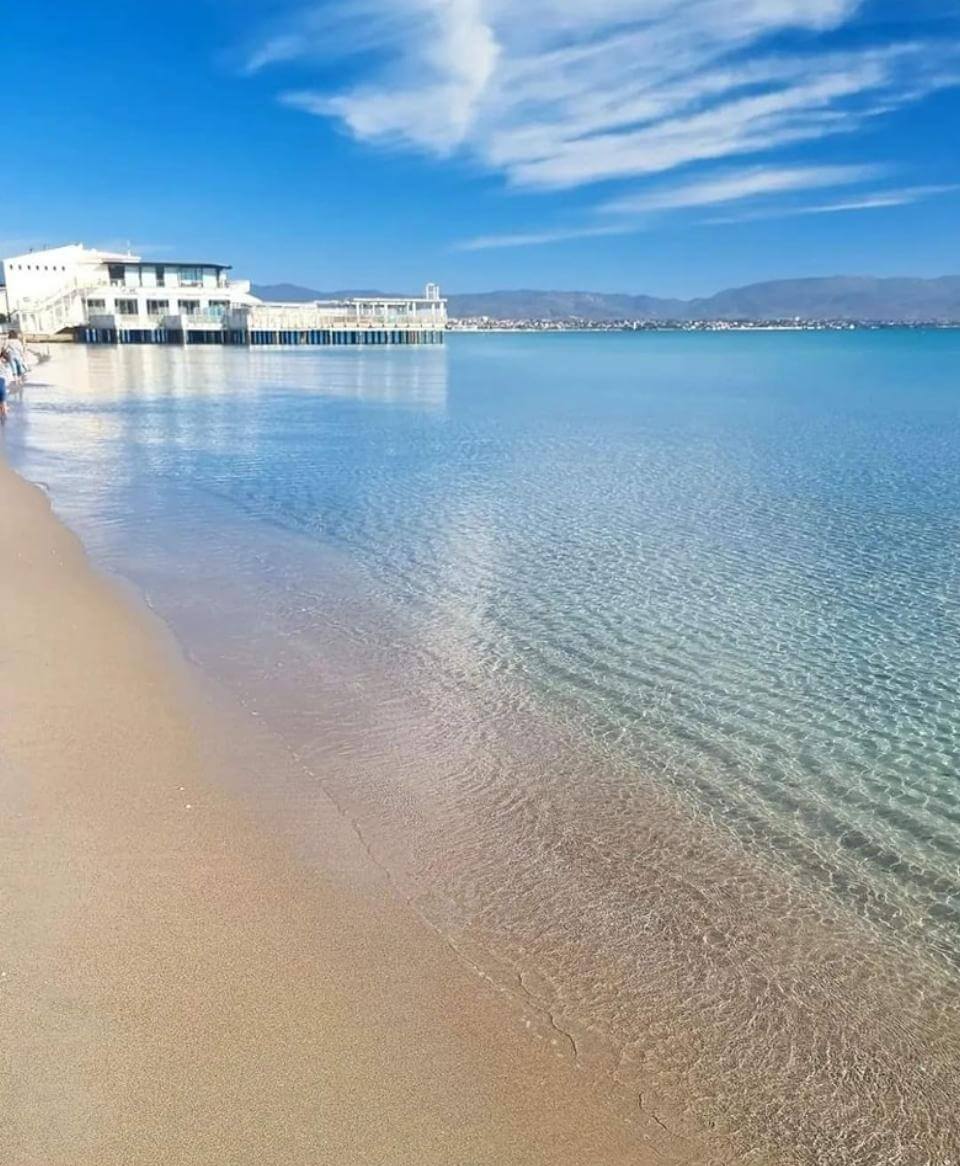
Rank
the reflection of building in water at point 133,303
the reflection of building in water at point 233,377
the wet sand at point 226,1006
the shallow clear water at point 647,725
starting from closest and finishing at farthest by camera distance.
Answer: the wet sand at point 226,1006, the shallow clear water at point 647,725, the reflection of building in water at point 233,377, the reflection of building in water at point 133,303

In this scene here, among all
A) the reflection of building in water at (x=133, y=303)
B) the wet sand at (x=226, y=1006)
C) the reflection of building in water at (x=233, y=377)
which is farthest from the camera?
the reflection of building in water at (x=133, y=303)

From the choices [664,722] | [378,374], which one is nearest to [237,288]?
[378,374]

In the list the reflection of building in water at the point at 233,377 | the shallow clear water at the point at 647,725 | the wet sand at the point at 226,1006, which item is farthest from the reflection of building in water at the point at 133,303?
the wet sand at the point at 226,1006

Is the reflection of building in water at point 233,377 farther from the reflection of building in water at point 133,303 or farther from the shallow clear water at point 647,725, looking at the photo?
the shallow clear water at point 647,725

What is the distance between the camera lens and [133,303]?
92.8 m

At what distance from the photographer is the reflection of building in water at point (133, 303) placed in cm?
9244

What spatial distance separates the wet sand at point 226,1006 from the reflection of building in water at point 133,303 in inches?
3700

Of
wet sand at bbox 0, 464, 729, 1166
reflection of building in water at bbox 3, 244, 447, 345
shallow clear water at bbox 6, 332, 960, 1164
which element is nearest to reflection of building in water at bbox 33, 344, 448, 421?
reflection of building in water at bbox 3, 244, 447, 345

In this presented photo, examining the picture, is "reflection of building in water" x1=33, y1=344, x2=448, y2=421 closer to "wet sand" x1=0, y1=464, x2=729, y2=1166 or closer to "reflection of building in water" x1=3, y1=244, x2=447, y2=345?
"reflection of building in water" x1=3, y1=244, x2=447, y2=345

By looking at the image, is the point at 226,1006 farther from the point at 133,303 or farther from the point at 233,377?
the point at 133,303

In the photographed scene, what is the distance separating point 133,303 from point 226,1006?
322ft

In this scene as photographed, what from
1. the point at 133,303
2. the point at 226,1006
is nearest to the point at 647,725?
the point at 226,1006

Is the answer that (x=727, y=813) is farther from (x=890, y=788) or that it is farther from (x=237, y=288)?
(x=237, y=288)

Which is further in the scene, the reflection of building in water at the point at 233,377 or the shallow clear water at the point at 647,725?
the reflection of building in water at the point at 233,377
